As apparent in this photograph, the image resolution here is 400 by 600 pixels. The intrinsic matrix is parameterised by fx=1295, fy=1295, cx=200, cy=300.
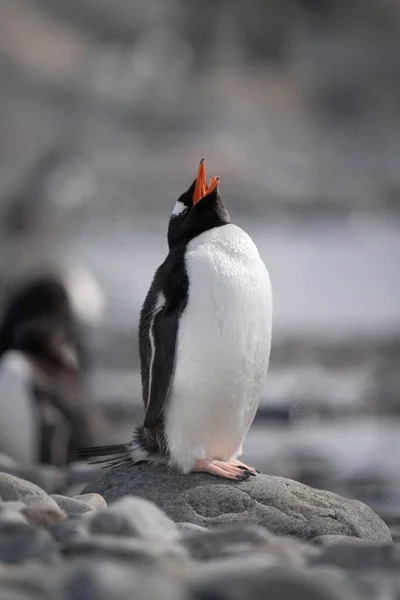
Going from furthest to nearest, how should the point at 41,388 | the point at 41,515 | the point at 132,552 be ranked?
1. the point at 41,388
2. the point at 41,515
3. the point at 132,552

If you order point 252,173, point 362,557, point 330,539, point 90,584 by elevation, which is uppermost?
point 252,173

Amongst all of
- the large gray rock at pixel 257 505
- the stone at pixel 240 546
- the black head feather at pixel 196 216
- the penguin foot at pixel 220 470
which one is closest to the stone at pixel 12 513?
the stone at pixel 240 546

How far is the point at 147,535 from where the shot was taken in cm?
313

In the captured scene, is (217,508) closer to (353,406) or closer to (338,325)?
(353,406)

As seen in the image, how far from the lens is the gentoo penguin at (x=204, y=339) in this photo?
173 inches

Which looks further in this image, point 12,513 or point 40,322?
point 40,322

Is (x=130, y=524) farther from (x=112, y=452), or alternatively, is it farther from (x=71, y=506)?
(x=112, y=452)

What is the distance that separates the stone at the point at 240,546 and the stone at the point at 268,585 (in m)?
0.36

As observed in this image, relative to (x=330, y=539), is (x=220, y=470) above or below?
above

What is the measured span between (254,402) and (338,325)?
1189cm

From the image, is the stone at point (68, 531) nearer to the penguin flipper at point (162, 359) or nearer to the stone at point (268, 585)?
the stone at point (268, 585)

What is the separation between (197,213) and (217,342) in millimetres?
479

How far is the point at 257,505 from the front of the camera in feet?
14.5

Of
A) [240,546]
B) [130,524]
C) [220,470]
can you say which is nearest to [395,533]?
[220,470]
